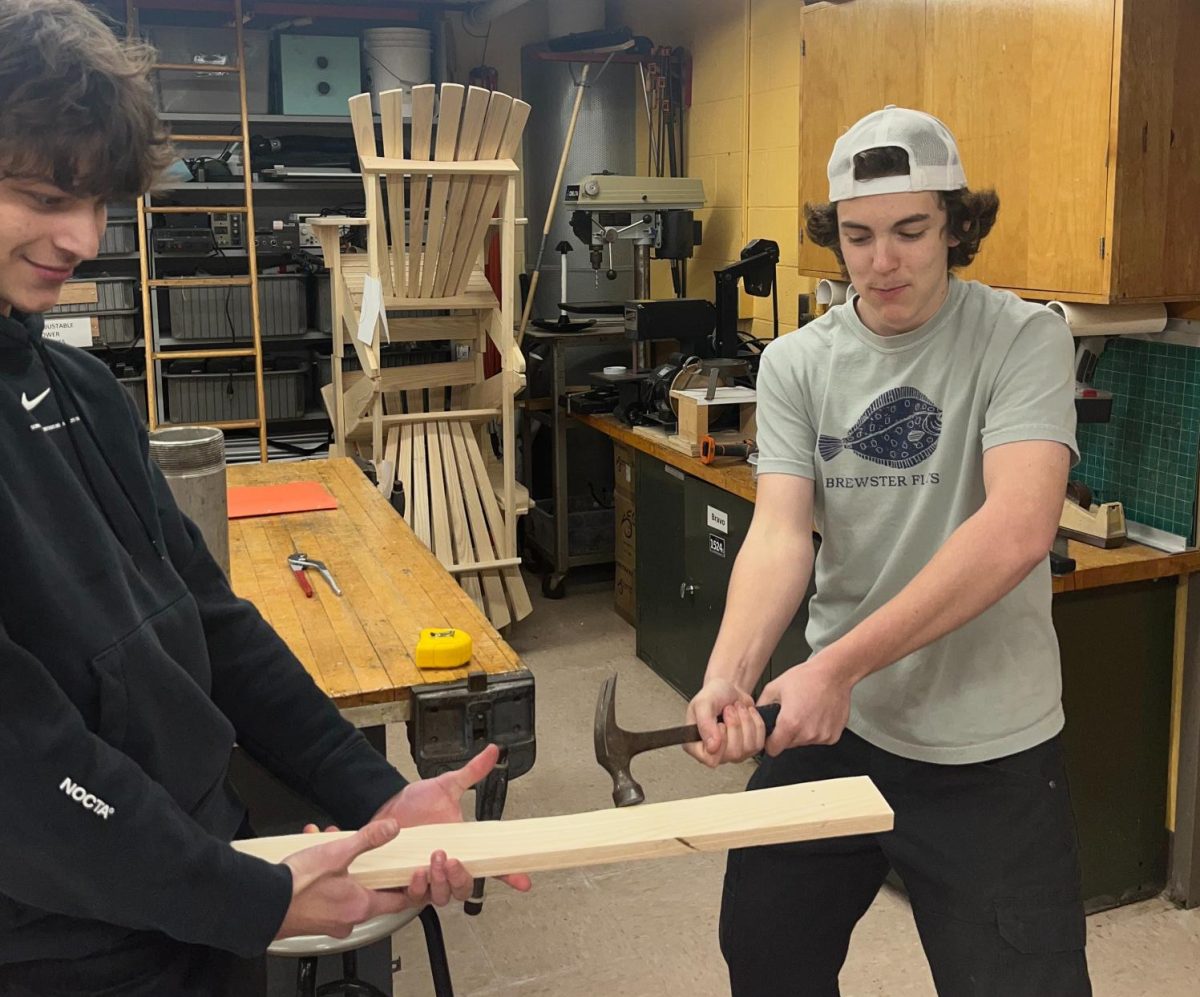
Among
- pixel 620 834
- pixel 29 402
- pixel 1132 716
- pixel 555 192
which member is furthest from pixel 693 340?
pixel 29 402

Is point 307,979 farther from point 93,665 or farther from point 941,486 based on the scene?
point 941,486

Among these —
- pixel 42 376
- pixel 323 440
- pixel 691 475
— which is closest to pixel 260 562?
pixel 42 376

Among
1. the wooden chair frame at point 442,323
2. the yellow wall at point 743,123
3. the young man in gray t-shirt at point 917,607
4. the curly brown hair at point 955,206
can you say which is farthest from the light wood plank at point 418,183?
the young man in gray t-shirt at point 917,607

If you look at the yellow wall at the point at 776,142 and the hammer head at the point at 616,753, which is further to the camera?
the yellow wall at the point at 776,142

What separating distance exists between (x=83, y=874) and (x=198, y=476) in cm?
90

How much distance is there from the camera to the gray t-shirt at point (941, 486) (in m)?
1.58

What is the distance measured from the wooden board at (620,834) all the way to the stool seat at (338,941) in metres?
0.30

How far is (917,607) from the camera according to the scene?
1.47m

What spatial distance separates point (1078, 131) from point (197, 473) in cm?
181

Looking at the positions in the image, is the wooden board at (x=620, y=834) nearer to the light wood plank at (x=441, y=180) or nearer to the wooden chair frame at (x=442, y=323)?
the wooden chair frame at (x=442, y=323)

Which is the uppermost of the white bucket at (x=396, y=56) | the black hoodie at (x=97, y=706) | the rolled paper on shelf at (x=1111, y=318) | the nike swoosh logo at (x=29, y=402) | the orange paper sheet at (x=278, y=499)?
the white bucket at (x=396, y=56)

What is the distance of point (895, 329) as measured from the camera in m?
1.67

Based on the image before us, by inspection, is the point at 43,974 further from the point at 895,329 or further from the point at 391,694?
the point at 895,329

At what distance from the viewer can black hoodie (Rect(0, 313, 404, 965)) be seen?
0.95 meters
